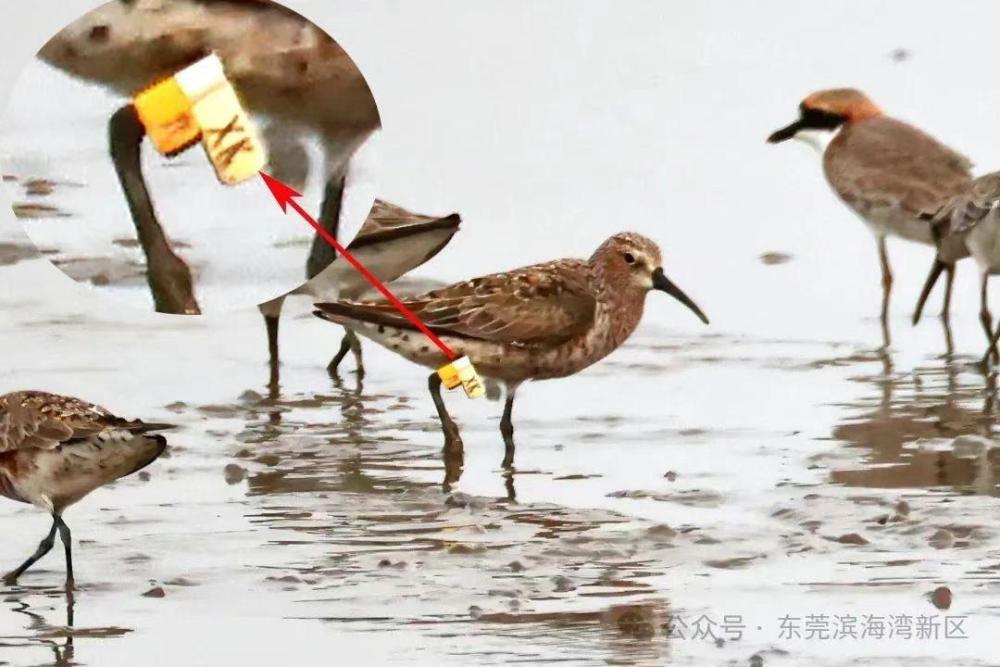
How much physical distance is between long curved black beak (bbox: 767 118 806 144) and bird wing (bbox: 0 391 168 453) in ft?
25.2

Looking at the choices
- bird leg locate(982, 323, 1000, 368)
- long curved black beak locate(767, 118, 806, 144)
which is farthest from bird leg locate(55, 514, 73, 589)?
Answer: long curved black beak locate(767, 118, 806, 144)

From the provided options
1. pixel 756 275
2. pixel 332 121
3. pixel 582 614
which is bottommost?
pixel 582 614

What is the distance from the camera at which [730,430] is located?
34.6ft

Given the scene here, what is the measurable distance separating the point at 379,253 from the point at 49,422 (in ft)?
11.9

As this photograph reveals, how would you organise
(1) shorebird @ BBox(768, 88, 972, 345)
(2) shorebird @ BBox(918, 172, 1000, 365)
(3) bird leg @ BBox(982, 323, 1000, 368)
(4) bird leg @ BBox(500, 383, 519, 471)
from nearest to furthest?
1. (4) bird leg @ BBox(500, 383, 519, 471)
2. (3) bird leg @ BBox(982, 323, 1000, 368)
3. (2) shorebird @ BBox(918, 172, 1000, 365)
4. (1) shorebird @ BBox(768, 88, 972, 345)

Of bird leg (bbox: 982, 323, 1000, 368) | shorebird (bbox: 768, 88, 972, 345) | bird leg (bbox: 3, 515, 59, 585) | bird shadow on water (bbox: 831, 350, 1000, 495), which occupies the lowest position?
bird leg (bbox: 3, 515, 59, 585)

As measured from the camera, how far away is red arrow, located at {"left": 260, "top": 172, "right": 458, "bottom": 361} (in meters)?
10.3

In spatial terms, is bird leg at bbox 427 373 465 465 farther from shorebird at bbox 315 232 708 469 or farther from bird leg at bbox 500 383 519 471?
bird leg at bbox 500 383 519 471

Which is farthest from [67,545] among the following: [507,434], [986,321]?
[986,321]

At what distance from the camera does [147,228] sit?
13.9 metres

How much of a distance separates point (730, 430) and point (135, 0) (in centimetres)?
598

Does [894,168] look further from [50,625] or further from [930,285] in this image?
[50,625]

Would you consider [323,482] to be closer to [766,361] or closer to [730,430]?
[730,430]

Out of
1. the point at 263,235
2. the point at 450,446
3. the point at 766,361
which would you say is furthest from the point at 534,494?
the point at 263,235
